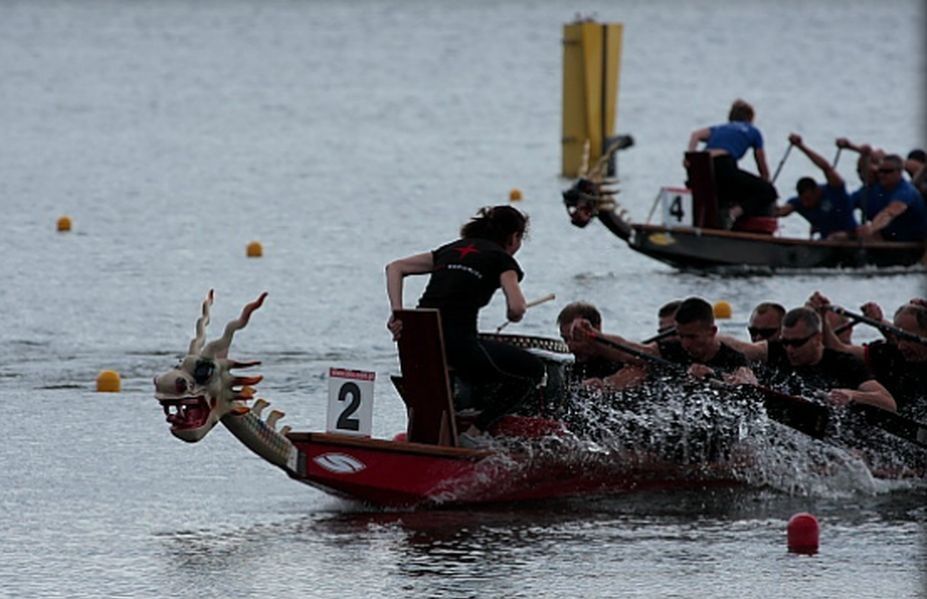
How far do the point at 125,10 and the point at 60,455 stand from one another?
84674 mm

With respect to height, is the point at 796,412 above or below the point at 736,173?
below

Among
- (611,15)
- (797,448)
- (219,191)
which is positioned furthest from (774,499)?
(611,15)

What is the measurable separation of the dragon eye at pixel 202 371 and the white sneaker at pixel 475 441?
1589mm

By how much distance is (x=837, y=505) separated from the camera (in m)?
13.0

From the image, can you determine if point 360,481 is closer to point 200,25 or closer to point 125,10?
point 200,25

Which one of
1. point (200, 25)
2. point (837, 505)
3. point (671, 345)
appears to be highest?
point (200, 25)

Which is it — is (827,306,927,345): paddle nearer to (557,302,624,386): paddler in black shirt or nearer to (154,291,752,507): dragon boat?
(154,291,752,507): dragon boat

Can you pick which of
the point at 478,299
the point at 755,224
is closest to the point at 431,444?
the point at 478,299

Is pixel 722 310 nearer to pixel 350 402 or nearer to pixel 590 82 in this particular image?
pixel 350 402

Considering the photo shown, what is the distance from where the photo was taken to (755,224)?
73.0ft

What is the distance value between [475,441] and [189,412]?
5.74ft

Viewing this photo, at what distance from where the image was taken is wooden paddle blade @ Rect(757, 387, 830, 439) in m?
12.7

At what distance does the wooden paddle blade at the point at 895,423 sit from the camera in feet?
42.1

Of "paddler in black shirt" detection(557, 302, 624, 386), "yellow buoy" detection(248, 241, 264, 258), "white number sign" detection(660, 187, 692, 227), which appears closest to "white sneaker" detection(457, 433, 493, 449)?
"paddler in black shirt" detection(557, 302, 624, 386)
